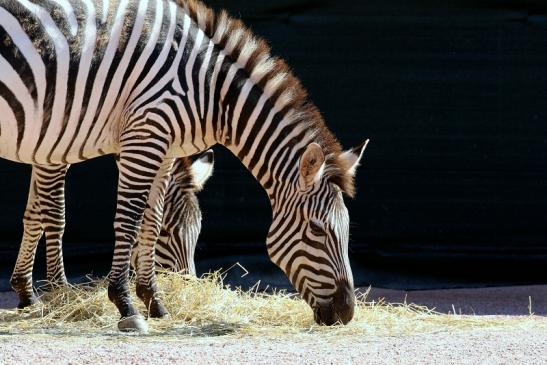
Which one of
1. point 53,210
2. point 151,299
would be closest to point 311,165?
point 151,299

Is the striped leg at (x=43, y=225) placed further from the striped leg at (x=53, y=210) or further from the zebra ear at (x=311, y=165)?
the zebra ear at (x=311, y=165)

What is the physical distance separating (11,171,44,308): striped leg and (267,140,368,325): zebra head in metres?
1.93

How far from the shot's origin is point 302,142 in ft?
22.7

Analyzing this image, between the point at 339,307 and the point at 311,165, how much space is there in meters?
0.89

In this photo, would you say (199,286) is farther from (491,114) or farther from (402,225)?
(491,114)

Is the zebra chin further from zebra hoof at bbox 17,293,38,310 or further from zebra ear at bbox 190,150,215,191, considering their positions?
zebra hoof at bbox 17,293,38,310

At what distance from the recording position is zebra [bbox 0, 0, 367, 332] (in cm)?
662

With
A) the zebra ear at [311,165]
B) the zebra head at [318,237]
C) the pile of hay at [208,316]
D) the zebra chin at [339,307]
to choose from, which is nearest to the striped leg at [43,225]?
the pile of hay at [208,316]

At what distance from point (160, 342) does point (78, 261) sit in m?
3.52

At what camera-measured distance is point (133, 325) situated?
6.59 m

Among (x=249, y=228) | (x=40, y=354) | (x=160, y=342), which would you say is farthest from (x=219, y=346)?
(x=249, y=228)

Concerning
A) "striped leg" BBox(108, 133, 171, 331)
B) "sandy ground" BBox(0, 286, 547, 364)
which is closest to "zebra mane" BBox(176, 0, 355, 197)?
"striped leg" BBox(108, 133, 171, 331)

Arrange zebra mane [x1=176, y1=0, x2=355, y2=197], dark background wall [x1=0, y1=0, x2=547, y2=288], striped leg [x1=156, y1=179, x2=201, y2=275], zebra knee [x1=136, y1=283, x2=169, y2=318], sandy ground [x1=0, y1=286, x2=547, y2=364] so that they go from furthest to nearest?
dark background wall [x1=0, y1=0, x2=547, y2=288] → striped leg [x1=156, y1=179, x2=201, y2=275] → zebra knee [x1=136, y1=283, x2=169, y2=318] → zebra mane [x1=176, y1=0, x2=355, y2=197] → sandy ground [x1=0, y1=286, x2=547, y2=364]

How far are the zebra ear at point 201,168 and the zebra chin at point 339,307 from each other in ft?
5.97
